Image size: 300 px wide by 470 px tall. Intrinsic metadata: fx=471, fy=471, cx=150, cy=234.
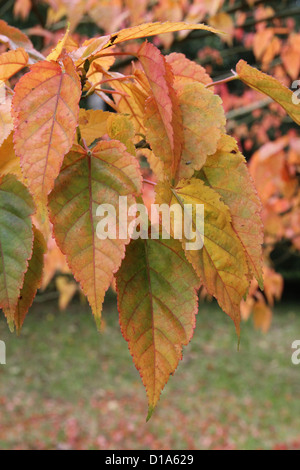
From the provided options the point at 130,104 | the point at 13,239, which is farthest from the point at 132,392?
the point at 13,239

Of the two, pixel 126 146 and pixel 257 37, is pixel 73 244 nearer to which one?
pixel 126 146

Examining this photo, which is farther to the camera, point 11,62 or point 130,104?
point 130,104

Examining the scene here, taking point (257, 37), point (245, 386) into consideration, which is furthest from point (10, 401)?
point (257, 37)

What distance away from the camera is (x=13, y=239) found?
0.47 m

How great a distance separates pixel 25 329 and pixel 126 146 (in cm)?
768

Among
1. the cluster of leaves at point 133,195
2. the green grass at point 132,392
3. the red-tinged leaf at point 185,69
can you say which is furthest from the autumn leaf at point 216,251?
the green grass at point 132,392

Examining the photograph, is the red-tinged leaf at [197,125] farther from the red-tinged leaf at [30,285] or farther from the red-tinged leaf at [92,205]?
the red-tinged leaf at [30,285]

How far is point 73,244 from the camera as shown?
→ 1.48ft

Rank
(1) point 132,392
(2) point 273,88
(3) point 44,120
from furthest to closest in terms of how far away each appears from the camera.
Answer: (1) point 132,392
(2) point 273,88
(3) point 44,120

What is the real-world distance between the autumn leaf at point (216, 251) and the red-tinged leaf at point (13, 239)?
0.45 ft

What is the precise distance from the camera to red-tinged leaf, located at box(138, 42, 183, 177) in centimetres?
48

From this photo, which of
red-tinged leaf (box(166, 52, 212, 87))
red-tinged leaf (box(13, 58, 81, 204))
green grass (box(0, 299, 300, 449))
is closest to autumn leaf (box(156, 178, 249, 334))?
red-tinged leaf (box(13, 58, 81, 204))

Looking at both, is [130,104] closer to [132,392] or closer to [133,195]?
[133,195]

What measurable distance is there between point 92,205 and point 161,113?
0.12 m
